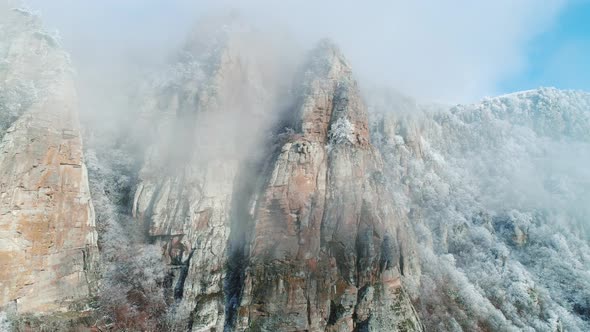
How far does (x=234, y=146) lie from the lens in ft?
173

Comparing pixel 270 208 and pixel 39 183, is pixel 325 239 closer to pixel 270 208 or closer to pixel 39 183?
pixel 270 208

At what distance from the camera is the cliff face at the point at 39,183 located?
31141mm

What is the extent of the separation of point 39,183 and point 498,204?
96129 millimetres

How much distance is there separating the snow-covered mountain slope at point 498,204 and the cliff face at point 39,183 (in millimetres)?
47115

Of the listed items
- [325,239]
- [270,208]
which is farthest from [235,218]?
[325,239]

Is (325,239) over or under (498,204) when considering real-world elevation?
under

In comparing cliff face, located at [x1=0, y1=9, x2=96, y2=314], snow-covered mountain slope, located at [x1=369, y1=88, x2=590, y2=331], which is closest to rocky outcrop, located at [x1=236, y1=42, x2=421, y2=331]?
snow-covered mountain slope, located at [x1=369, y1=88, x2=590, y2=331]

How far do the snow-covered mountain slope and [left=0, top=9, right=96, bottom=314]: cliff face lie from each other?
47.1m

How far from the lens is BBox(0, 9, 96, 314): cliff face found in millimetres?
31141

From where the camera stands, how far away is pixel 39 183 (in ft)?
110

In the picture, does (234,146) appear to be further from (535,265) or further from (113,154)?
(535,265)

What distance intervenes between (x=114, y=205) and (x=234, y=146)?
1870 cm

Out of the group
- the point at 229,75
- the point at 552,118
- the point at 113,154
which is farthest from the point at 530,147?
the point at 113,154

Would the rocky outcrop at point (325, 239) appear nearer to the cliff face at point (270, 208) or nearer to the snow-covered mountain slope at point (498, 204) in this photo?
the cliff face at point (270, 208)
